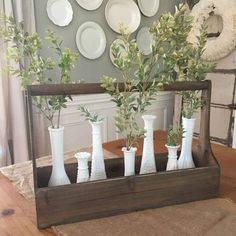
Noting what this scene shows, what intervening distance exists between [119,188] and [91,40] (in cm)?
188

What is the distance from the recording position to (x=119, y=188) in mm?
843

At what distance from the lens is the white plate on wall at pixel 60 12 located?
2.26 meters

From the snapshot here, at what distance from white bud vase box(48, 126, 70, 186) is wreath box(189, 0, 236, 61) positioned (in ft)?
6.06

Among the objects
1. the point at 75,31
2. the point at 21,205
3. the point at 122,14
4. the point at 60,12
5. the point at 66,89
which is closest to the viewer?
the point at 66,89

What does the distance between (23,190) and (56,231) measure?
11.7 inches

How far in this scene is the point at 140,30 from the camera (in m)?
2.76

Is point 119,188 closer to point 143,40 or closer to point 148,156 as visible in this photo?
point 148,156

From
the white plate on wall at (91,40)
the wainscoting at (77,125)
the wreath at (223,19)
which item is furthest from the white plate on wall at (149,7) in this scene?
the wainscoting at (77,125)

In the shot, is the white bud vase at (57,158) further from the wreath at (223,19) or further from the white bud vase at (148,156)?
Answer: the wreath at (223,19)

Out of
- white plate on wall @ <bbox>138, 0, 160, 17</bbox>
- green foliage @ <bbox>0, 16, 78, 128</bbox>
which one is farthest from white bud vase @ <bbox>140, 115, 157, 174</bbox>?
white plate on wall @ <bbox>138, 0, 160, 17</bbox>

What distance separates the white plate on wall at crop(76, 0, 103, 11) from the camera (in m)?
2.38

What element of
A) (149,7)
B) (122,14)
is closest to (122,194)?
(122,14)

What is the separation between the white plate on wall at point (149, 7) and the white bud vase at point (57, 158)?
2.19 metres

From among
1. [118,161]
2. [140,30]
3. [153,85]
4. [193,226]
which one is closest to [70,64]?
[153,85]
